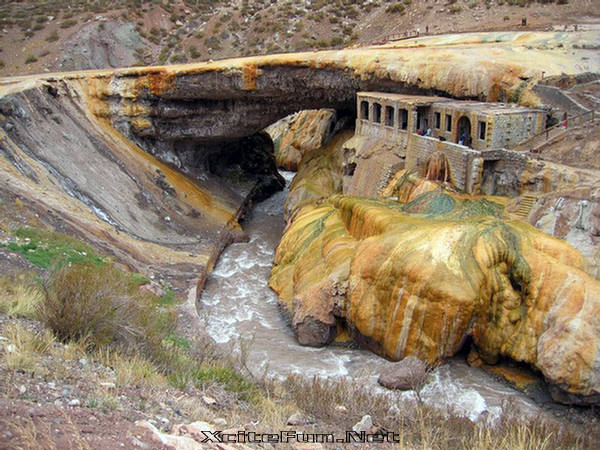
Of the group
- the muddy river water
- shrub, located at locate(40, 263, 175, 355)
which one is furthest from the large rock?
shrub, located at locate(40, 263, 175, 355)

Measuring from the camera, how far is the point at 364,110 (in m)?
28.9

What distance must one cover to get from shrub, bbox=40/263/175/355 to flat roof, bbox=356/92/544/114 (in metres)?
14.6

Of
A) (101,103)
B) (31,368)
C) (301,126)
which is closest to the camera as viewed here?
(31,368)

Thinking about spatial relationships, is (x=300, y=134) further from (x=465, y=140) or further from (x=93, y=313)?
(x=93, y=313)

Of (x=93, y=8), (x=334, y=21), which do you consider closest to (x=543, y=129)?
(x=334, y=21)

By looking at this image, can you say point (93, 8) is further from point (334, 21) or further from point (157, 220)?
point (157, 220)

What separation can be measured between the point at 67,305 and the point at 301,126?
33.3m

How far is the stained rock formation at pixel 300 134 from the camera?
127 feet

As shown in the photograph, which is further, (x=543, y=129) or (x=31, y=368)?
(x=543, y=129)

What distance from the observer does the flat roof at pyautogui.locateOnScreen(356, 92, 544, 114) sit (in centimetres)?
2239

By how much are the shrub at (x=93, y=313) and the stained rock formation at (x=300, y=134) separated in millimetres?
26004

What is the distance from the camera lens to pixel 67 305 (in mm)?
10773

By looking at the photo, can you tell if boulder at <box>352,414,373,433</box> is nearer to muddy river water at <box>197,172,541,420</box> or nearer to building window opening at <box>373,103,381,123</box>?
muddy river water at <box>197,172,541,420</box>

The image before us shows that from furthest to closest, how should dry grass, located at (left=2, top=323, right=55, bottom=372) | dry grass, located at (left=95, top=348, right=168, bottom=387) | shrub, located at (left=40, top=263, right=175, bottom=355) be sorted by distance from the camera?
shrub, located at (left=40, top=263, right=175, bottom=355), dry grass, located at (left=95, top=348, right=168, bottom=387), dry grass, located at (left=2, top=323, right=55, bottom=372)
